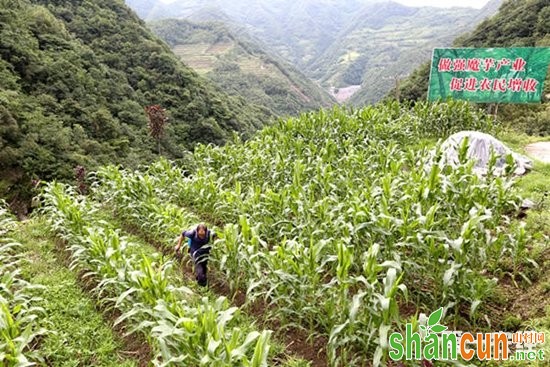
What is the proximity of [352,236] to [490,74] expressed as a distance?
9.02 metres

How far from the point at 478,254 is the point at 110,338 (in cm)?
417

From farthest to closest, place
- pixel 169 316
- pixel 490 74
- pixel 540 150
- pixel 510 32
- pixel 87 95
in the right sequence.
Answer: pixel 87 95 → pixel 510 32 → pixel 490 74 → pixel 540 150 → pixel 169 316

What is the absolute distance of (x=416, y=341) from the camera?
A: 10.6 ft

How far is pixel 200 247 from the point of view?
530 centimetres

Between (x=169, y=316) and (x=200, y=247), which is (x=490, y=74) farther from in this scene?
(x=169, y=316)

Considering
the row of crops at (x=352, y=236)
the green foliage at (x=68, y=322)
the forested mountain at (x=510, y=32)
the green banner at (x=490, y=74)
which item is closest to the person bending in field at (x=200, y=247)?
the row of crops at (x=352, y=236)

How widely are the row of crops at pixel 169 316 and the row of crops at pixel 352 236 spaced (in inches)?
25.8

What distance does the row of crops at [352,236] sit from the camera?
3.60 meters

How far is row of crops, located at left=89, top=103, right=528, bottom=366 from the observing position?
3.60 m

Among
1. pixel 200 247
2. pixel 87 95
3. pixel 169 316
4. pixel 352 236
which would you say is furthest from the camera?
pixel 87 95

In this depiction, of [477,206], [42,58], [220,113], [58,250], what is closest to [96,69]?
[42,58]

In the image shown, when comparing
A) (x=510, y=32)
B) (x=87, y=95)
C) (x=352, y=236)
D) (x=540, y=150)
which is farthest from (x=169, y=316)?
(x=510, y=32)

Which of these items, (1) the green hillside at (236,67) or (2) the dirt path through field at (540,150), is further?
(1) the green hillside at (236,67)

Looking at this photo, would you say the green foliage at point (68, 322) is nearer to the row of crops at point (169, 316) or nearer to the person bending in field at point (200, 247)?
the row of crops at point (169, 316)
